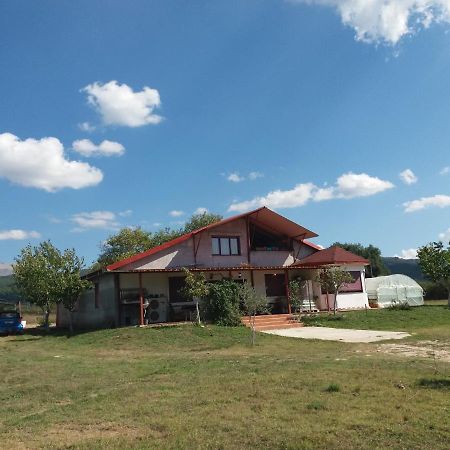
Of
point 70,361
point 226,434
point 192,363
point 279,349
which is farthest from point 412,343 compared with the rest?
point 226,434

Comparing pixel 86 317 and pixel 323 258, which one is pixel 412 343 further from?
pixel 86 317

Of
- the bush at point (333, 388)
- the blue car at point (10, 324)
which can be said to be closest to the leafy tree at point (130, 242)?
the blue car at point (10, 324)

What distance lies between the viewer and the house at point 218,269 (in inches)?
1005

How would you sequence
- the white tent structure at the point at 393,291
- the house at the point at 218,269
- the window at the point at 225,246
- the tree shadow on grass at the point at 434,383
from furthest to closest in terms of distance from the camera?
1. the white tent structure at the point at 393,291
2. the window at the point at 225,246
3. the house at the point at 218,269
4. the tree shadow on grass at the point at 434,383

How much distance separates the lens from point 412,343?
16.2 metres

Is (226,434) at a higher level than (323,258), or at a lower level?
lower

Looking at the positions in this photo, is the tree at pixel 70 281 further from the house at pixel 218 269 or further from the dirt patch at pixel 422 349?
the dirt patch at pixel 422 349

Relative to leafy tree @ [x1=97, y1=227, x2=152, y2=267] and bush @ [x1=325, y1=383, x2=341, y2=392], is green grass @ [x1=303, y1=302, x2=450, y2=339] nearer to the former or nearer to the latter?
bush @ [x1=325, y1=383, x2=341, y2=392]

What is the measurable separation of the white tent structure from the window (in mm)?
11754

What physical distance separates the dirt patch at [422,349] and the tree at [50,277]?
1651cm

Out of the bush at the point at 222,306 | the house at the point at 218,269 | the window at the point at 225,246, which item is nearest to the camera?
the bush at the point at 222,306

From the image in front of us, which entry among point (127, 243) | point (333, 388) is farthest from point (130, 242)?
point (333, 388)

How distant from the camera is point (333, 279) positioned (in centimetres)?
2792

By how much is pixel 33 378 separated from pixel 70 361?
329 centimetres
